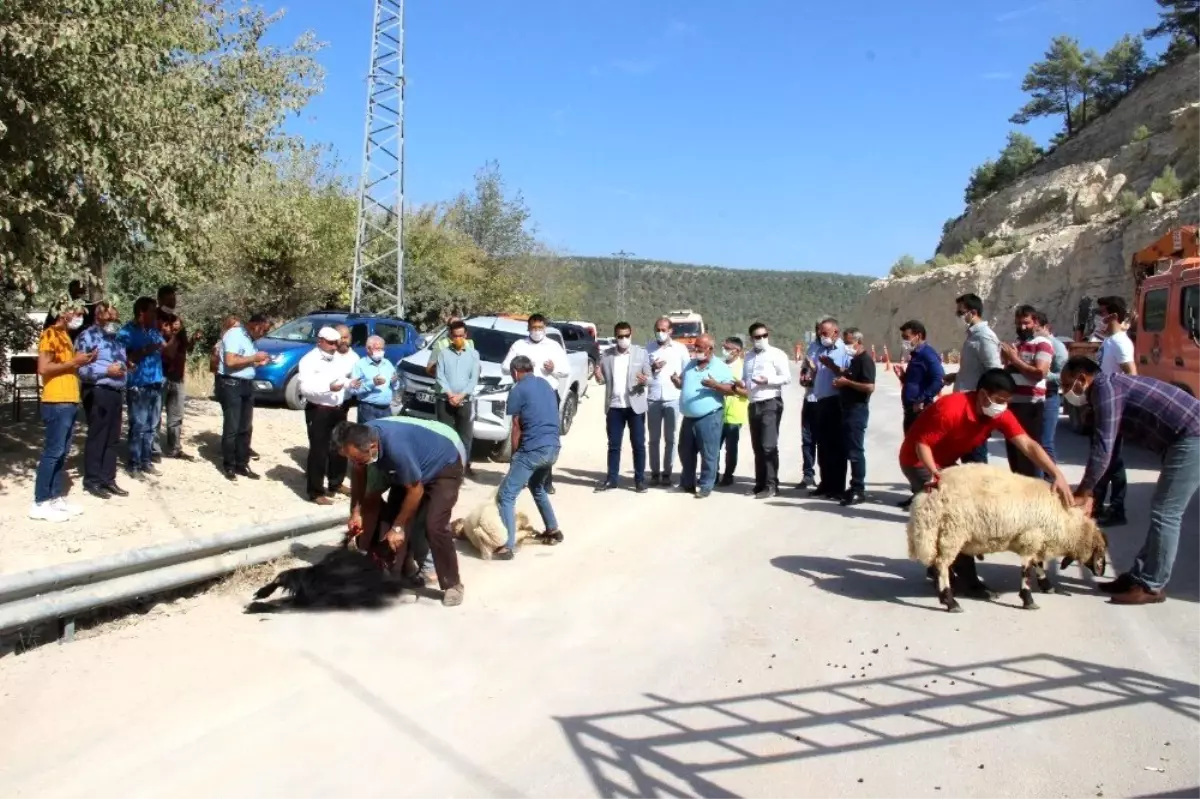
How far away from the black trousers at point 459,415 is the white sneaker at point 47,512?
12.9 ft

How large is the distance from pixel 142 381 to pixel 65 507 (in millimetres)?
1894

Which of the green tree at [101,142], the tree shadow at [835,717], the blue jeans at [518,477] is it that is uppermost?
the green tree at [101,142]

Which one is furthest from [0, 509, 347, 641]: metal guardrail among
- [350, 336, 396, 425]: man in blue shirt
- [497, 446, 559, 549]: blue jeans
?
[350, 336, 396, 425]: man in blue shirt

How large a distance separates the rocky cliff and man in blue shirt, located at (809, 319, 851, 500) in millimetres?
22057

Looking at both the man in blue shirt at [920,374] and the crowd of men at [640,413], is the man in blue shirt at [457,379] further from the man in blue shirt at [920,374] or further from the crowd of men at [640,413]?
the man in blue shirt at [920,374]

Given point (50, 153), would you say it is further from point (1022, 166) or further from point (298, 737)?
point (1022, 166)

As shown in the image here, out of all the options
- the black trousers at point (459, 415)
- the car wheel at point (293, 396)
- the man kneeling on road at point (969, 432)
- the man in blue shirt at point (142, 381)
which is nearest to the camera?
the man kneeling on road at point (969, 432)

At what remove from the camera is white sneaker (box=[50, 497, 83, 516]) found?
8359 mm

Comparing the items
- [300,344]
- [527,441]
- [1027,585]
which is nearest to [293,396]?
[300,344]

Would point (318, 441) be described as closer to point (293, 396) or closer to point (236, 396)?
point (236, 396)

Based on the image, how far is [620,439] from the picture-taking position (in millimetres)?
11430

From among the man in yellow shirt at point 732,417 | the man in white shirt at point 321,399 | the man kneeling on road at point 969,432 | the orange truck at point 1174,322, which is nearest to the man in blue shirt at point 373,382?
the man in white shirt at point 321,399

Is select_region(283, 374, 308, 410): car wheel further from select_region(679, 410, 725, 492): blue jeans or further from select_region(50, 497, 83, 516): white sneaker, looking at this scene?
select_region(679, 410, 725, 492): blue jeans

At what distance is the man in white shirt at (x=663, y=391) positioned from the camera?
11.4 meters
